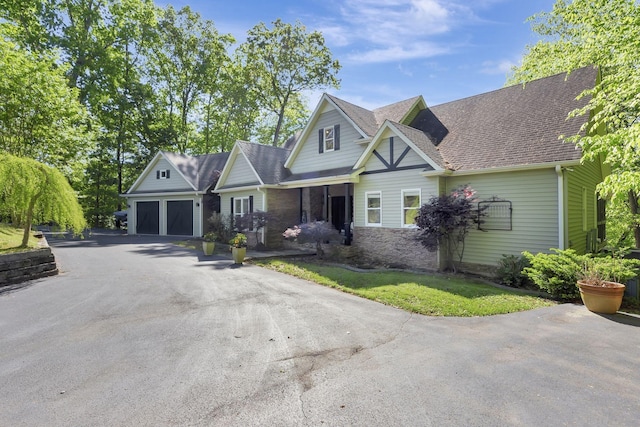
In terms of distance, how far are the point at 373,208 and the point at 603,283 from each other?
26.0 ft

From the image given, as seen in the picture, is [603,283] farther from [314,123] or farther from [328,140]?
[314,123]

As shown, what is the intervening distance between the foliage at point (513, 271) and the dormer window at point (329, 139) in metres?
9.00

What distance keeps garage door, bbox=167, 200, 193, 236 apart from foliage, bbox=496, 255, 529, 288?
790 inches

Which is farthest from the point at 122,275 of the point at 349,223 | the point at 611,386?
the point at 611,386

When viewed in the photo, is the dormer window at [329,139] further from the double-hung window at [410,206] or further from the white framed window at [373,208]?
the double-hung window at [410,206]

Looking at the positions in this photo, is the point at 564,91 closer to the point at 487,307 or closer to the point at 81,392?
the point at 487,307

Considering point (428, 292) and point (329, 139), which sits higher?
point (329, 139)

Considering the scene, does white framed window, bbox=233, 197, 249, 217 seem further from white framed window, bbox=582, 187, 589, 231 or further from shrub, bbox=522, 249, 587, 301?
white framed window, bbox=582, 187, 589, 231

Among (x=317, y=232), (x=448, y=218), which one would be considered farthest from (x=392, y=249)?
(x=317, y=232)

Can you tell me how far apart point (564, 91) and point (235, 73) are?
1198 inches

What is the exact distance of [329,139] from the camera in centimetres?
1614

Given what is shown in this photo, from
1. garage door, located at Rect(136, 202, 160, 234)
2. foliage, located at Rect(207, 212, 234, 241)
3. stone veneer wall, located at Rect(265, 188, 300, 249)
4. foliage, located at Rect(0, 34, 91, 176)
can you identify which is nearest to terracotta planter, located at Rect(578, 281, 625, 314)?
stone veneer wall, located at Rect(265, 188, 300, 249)

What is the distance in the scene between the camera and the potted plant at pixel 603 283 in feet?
21.3

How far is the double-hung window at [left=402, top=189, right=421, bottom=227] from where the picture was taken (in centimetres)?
1216
